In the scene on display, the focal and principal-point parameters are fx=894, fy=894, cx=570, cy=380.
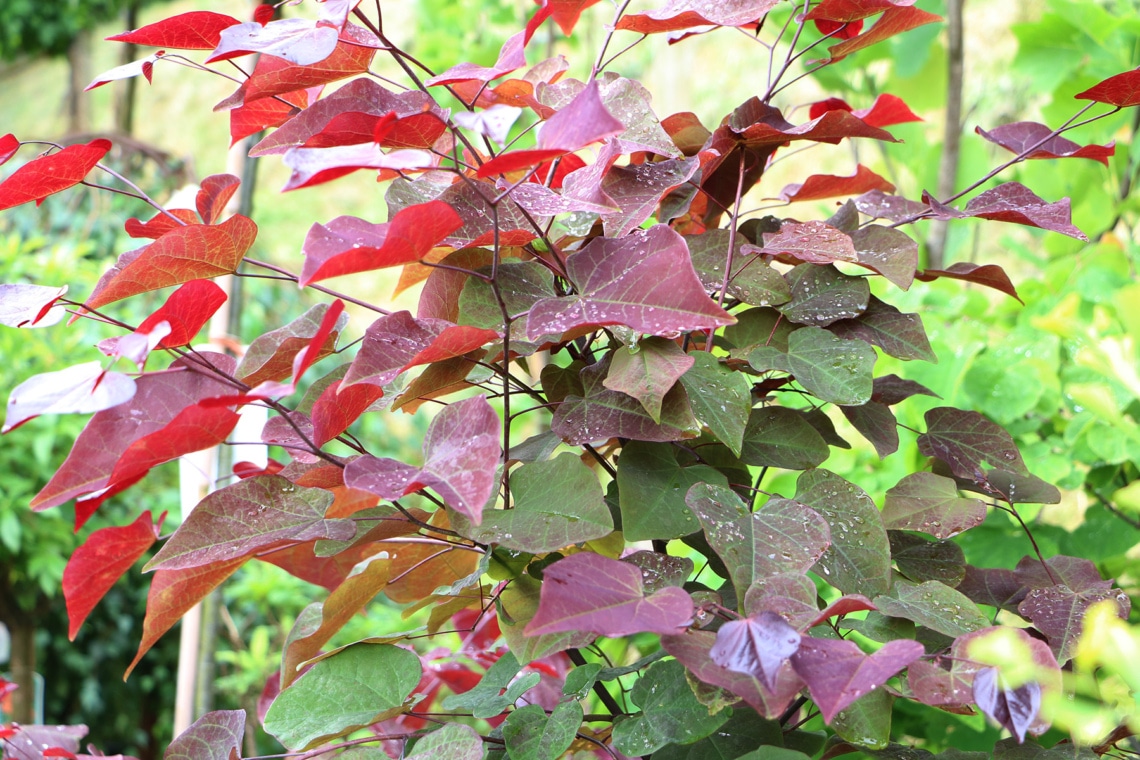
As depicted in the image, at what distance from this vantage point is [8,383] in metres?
1.80

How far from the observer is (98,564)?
475 mm

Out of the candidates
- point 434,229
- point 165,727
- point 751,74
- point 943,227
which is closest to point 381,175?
point 434,229

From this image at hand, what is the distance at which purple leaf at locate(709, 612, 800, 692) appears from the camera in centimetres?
33

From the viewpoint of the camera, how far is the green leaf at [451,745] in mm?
414

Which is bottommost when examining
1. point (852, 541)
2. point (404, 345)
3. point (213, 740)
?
point (213, 740)

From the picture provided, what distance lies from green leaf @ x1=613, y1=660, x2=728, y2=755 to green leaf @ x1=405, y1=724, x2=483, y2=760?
0.23 ft

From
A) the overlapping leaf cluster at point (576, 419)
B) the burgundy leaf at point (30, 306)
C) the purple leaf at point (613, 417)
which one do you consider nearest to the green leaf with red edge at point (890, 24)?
the overlapping leaf cluster at point (576, 419)

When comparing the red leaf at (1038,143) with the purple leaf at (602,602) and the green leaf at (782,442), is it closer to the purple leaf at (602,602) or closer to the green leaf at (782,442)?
the green leaf at (782,442)

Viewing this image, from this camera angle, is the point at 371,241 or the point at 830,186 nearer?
the point at 371,241

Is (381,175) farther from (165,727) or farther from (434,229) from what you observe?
(165,727)

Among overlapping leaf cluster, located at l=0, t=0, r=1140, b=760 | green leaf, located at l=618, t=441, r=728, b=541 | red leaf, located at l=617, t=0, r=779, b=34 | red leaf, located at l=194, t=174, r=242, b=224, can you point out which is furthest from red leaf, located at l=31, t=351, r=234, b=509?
red leaf, located at l=617, t=0, r=779, b=34

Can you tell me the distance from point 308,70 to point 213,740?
370 millimetres

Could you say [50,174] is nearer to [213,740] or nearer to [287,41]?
[287,41]

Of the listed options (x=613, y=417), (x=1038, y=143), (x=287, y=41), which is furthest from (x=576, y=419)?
(x=1038, y=143)
